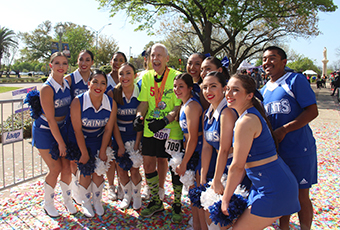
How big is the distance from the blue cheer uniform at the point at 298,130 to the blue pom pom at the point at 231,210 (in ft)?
3.28

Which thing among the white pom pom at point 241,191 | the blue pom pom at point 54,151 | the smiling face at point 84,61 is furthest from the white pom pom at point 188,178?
the smiling face at point 84,61

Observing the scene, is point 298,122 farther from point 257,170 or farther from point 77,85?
point 77,85

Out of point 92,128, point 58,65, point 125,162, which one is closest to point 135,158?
point 125,162

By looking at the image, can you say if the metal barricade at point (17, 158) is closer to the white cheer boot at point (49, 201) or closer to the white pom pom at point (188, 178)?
the white cheer boot at point (49, 201)

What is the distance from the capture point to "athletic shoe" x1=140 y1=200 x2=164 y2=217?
3.31 meters

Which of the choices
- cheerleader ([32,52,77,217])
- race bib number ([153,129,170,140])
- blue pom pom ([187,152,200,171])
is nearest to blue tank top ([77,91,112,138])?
cheerleader ([32,52,77,217])

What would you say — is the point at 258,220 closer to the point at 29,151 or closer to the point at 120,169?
the point at 120,169

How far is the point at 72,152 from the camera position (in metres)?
3.23

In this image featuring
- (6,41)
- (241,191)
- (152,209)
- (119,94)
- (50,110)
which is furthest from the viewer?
(6,41)

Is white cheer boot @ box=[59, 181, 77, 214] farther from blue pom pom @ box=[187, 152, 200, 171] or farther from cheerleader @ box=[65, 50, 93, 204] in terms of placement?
blue pom pom @ box=[187, 152, 200, 171]

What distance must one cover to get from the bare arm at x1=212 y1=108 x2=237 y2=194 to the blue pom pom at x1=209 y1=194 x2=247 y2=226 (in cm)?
20

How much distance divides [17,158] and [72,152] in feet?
11.2

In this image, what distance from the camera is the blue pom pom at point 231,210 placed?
1.94 metres

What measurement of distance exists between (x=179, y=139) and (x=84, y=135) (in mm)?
1338
